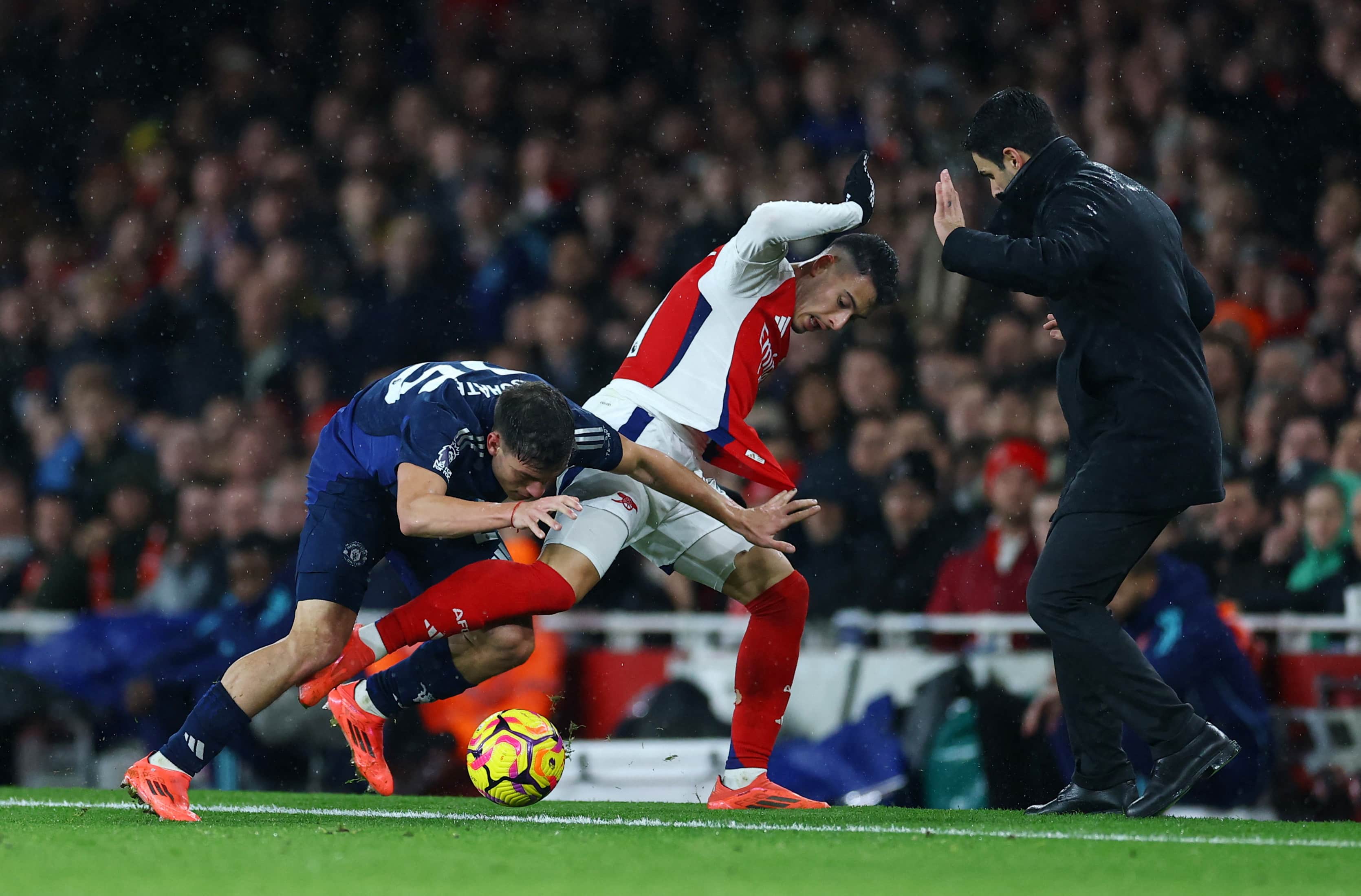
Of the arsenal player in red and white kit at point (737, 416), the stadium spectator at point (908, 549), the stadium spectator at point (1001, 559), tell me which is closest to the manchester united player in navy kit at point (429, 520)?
the arsenal player in red and white kit at point (737, 416)

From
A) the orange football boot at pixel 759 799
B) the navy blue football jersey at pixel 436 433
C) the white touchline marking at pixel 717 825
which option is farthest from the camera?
the orange football boot at pixel 759 799

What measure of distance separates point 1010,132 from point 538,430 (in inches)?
65.7

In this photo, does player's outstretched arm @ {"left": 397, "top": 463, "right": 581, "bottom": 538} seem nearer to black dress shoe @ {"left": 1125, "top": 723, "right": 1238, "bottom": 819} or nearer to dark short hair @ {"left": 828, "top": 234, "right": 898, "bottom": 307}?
dark short hair @ {"left": 828, "top": 234, "right": 898, "bottom": 307}

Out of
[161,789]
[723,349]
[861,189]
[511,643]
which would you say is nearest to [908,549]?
[723,349]

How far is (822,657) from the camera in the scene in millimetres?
6938

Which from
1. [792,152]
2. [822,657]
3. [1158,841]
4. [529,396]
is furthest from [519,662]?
[792,152]

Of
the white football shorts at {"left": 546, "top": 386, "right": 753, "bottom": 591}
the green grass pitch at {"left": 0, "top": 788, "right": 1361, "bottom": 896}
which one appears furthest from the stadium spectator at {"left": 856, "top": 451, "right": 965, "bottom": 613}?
the green grass pitch at {"left": 0, "top": 788, "right": 1361, "bottom": 896}

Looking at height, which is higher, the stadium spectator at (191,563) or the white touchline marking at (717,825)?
the stadium spectator at (191,563)

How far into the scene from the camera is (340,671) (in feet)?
17.4

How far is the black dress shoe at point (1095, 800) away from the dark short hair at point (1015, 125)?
1.90 metres

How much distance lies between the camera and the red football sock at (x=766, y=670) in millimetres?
5641

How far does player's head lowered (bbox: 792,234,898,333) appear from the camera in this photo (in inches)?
225

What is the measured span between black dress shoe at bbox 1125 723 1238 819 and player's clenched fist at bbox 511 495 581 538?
1.79 meters

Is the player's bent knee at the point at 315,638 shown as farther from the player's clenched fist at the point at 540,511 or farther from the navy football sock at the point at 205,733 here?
the player's clenched fist at the point at 540,511
